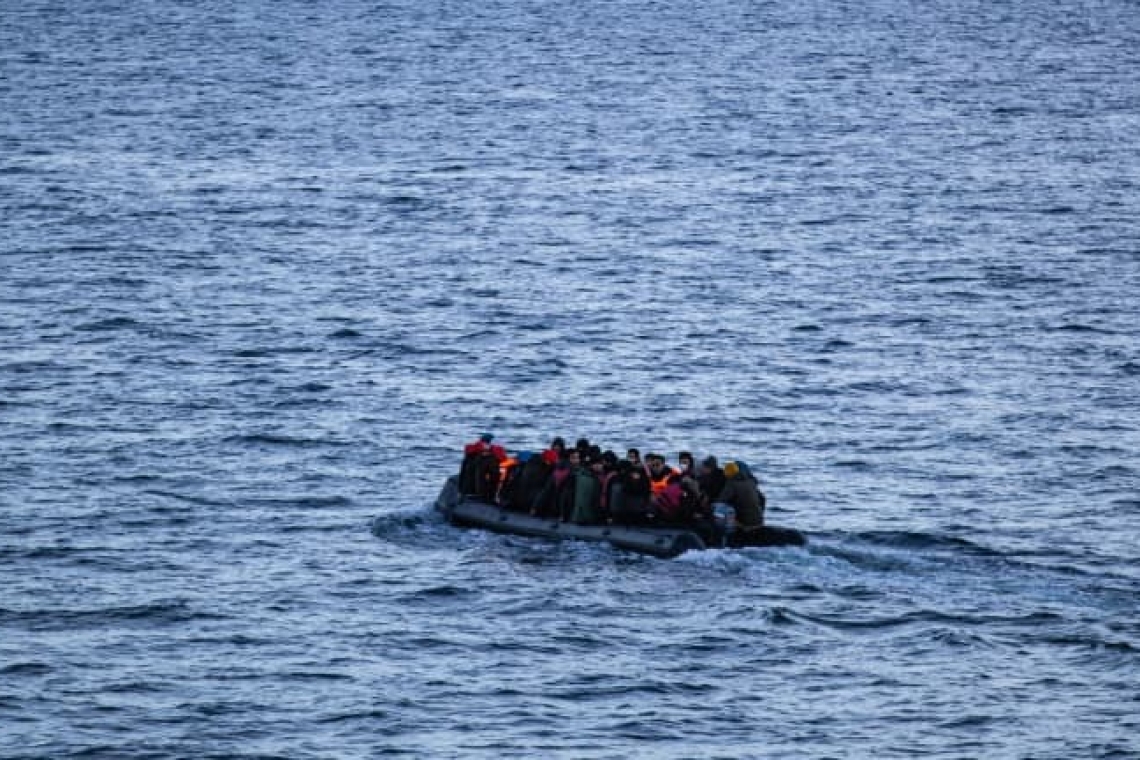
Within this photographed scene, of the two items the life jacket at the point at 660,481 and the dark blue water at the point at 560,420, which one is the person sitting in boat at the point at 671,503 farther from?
the dark blue water at the point at 560,420

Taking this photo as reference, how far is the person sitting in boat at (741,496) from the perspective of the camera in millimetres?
39312

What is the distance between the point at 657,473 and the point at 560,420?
11811 mm

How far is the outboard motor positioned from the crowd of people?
3 centimetres

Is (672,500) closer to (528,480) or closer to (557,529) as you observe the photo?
(557,529)

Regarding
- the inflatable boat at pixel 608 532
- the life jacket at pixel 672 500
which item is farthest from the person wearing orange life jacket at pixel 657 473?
the inflatable boat at pixel 608 532

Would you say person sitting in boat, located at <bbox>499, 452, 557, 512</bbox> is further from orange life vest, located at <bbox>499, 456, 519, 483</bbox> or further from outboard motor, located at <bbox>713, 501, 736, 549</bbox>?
outboard motor, located at <bbox>713, 501, 736, 549</bbox>

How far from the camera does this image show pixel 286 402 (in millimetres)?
53875

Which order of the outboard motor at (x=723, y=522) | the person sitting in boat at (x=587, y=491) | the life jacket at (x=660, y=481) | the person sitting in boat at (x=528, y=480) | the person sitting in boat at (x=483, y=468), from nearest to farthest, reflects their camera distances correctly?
the outboard motor at (x=723, y=522)
the life jacket at (x=660, y=481)
the person sitting in boat at (x=587, y=491)
the person sitting in boat at (x=528, y=480)
the person sitting in boat at (x=483, y=468)

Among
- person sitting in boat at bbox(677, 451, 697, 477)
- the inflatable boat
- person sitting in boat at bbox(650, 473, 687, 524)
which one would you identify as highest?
person sitting in boat at bbox(677, 451, 697, 477)

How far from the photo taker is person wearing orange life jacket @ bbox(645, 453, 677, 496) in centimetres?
4003

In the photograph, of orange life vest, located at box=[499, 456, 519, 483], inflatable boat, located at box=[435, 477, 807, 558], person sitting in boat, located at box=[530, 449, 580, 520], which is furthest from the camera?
orange life vest, located at box=[499, 456, 519, 483]

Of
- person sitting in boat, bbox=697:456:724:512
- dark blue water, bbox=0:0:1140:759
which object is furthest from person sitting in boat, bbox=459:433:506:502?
person sitting in boat, bbox=697:456:724:512

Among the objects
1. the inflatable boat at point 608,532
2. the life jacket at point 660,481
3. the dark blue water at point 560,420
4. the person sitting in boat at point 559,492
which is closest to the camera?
the dark blue water at point 560,420

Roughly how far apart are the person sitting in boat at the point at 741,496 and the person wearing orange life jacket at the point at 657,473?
43.6 inches
